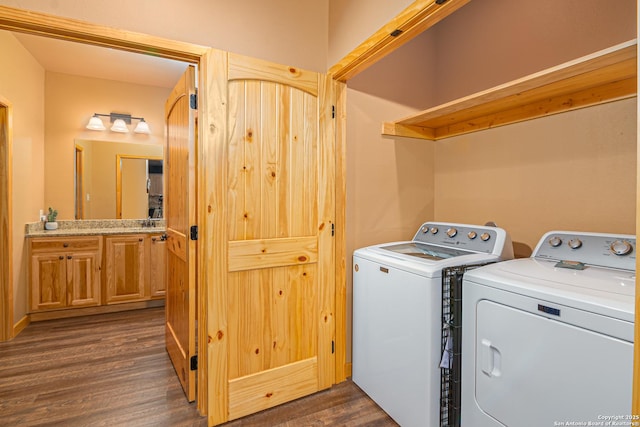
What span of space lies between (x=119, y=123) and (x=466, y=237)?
161 inches

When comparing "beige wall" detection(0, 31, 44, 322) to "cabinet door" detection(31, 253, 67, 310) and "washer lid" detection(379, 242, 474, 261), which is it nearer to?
"cabinet door" detection(31, 253, 67, 310)

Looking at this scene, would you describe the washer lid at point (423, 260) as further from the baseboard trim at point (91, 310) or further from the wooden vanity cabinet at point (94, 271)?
the baseboard trim at point (91, 310)

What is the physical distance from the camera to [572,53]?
176 cm

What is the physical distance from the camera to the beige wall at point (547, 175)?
1594 mm

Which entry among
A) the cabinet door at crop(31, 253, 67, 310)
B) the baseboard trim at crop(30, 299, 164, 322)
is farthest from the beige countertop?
the baseboard trim at crop(30, 299, 164, 322)

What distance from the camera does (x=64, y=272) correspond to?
3.27 m

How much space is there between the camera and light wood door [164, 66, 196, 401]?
1.80 metres

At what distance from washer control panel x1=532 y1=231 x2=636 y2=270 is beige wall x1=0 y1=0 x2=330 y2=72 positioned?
173cm

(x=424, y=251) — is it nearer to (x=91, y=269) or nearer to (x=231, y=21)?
(x=231, y=21)

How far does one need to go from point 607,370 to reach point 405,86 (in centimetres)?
211

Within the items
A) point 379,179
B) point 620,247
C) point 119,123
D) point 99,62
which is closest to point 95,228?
point 119,123

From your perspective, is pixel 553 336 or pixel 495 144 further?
pixel 495 144

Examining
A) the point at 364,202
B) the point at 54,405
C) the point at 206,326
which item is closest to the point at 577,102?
the point at 364,202

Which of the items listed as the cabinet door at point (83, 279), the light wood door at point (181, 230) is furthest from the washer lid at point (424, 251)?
the cabinet door at point (83, 279)
